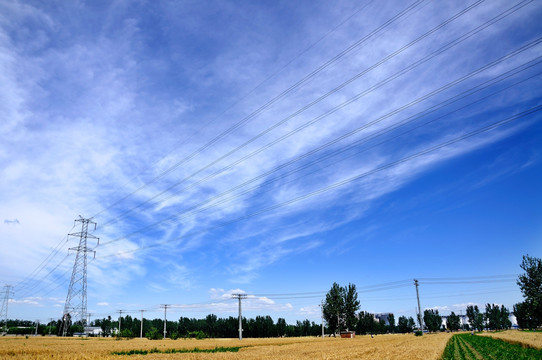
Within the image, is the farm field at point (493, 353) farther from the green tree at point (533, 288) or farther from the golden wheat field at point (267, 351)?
the green tree at point (533, 288)

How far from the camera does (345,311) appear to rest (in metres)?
120

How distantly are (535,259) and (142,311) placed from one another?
139736 millimetres

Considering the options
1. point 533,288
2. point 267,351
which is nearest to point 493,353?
point 267,351

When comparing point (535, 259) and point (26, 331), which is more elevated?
point (535, 259)

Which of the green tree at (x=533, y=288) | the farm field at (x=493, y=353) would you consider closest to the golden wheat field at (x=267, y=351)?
the farm field at (x=493, y=353)

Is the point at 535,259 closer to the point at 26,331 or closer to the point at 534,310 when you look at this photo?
the point at 534,310

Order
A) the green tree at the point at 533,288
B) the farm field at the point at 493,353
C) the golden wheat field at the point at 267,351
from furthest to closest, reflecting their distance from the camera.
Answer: the green tree at the point at 533,288 < the farm field at the point at 493,353 < the golden wheat field at the point at 267,351

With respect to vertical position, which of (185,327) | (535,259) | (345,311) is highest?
(535,259)

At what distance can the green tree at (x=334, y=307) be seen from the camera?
117m

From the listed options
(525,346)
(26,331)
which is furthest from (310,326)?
(26,331)

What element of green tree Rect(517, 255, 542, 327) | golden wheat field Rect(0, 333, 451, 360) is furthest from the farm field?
green tree Rect(517, 255, 542, 327)

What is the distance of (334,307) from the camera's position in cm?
12000

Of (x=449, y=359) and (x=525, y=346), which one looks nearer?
(x=449, y=359)

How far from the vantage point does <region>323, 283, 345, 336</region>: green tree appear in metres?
117
